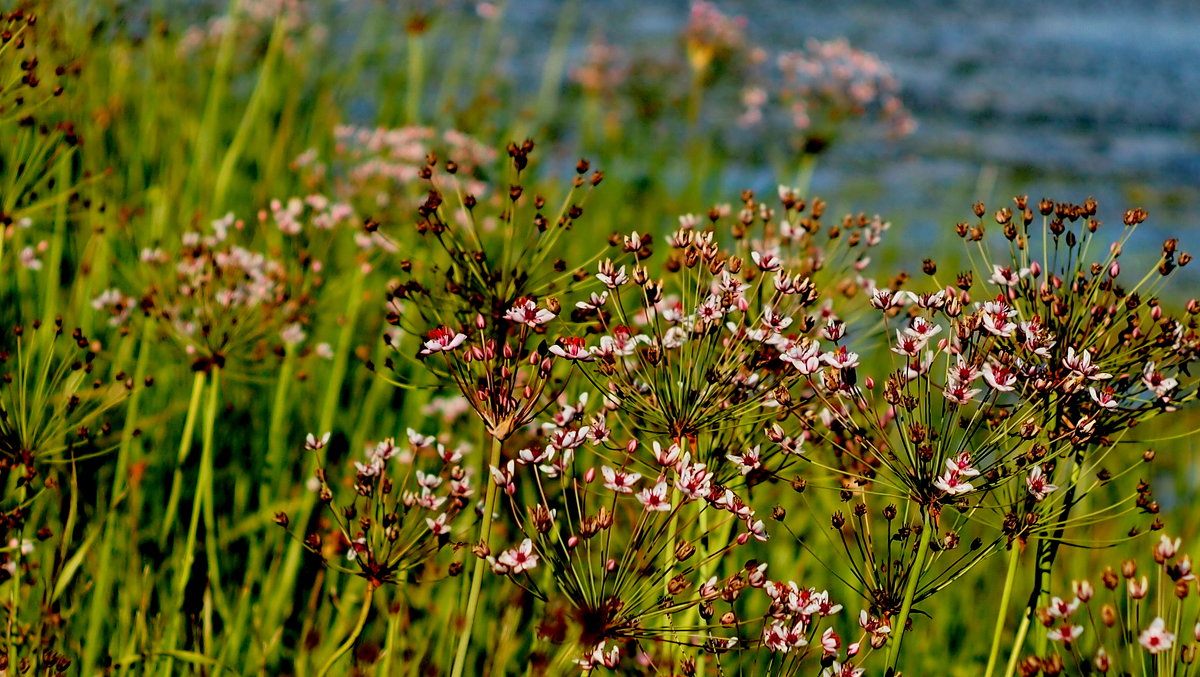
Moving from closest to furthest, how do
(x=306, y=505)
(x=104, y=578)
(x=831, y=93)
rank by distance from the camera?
(x=104, y=578)
(x=306, y=505)
(x=831, y=93)

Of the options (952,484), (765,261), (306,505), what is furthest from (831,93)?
(952,484)

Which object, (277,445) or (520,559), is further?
(277,445)

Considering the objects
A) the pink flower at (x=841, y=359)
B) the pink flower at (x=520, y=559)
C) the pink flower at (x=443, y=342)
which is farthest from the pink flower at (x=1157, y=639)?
the pink flower at (x=443, y=342)

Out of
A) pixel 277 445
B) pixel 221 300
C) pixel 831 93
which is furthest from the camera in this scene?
pixel 831 93

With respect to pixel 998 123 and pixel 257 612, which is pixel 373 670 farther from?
pixel 998 123

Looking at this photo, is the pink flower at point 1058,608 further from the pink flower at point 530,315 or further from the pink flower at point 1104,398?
the pink flower at point 530,315

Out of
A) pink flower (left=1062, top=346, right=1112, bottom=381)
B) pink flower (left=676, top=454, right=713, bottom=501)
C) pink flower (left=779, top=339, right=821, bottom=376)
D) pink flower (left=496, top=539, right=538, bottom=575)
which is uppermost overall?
pink flower (left=1062, top=346, right=1112, bottom=381)

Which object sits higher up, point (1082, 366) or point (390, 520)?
point (1082, 366)

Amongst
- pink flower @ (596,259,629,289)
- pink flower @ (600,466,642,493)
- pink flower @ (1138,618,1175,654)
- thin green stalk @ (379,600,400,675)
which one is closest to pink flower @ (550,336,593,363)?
pink flower @ (596,259,629,289)

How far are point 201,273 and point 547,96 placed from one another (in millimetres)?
3910

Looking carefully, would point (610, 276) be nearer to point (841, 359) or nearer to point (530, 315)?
point (530, 315)

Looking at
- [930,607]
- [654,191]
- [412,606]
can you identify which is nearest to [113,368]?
[412,606]

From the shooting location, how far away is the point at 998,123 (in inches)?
627

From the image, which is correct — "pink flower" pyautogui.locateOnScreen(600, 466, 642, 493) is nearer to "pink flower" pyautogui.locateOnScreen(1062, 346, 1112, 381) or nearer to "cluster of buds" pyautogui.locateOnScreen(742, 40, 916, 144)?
"pink flower" pyautogui.locateOnScreen(1062, 346, 1112, 381)
